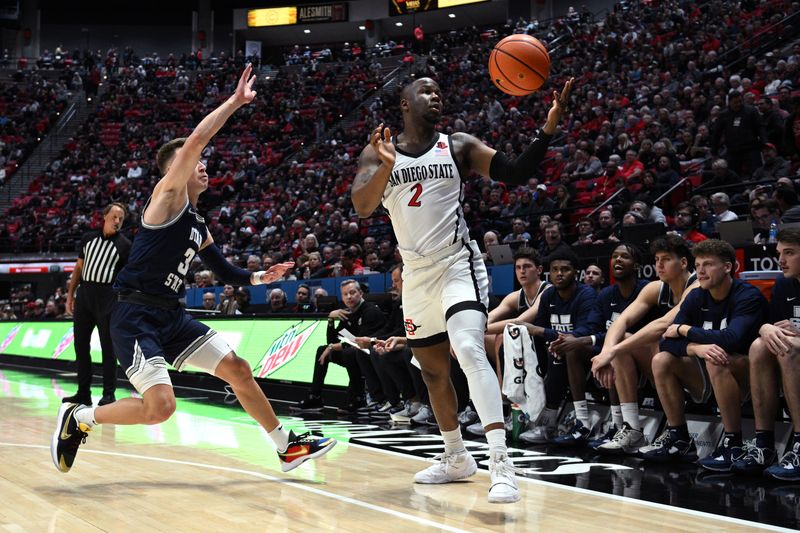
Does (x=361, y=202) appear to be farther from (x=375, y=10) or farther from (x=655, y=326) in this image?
(x=375, y=10)

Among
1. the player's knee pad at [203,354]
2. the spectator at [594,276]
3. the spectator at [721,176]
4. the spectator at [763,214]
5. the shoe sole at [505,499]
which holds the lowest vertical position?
the shoe sole at [505,499]

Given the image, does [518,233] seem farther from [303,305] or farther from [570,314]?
[570,314]

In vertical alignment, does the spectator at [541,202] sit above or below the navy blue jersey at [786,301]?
above

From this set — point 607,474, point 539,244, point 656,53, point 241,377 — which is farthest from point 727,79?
point 241,377

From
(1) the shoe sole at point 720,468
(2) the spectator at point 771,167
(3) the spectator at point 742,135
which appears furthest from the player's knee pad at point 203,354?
(3) the spectator at point 742,135

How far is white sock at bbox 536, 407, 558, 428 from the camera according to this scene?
5.93m

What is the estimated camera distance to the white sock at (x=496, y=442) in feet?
12.0

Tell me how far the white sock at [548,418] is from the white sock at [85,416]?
3177mm

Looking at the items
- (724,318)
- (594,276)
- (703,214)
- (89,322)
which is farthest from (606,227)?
(89,322)

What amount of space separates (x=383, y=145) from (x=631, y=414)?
2831 millimetres

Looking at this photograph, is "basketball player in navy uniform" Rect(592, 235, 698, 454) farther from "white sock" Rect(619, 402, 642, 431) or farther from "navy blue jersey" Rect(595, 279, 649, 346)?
"navy blue jersey" Rect(595, 279, 649, 346)

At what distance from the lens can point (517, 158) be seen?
390cm

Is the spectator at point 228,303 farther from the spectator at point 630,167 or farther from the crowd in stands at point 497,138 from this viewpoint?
the spectator at point 630,167

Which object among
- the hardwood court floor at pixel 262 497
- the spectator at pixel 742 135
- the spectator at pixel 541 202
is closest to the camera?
the hardwood court floor at pixel 262 497
